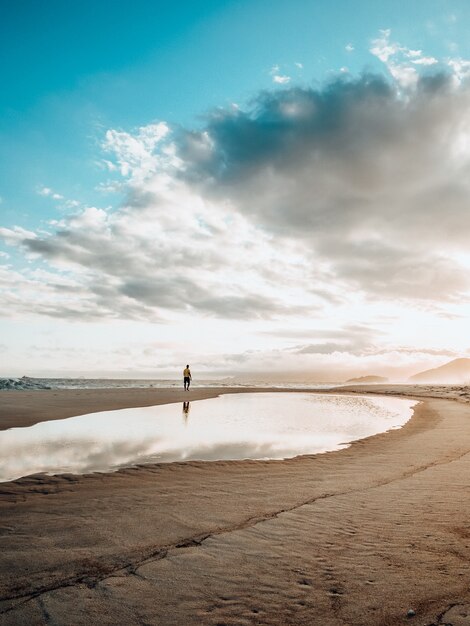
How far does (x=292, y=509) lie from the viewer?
24.5 ft

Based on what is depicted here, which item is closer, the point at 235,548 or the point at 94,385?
the point at 235,548

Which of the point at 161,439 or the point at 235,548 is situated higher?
the point at 235,548

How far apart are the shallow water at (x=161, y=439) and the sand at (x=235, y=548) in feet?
6.22

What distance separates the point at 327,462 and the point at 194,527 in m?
6.36

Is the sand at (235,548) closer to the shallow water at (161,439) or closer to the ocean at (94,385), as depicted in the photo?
the shallow water at (161,439)

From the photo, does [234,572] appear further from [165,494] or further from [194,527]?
[165,494]

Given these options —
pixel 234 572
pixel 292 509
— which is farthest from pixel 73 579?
pixel 292 509

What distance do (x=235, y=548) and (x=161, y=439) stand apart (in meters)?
10.1

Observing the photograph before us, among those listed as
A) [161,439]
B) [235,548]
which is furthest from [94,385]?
[235,548]

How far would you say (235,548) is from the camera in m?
5.73

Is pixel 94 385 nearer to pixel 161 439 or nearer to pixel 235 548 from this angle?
pixel 161 439

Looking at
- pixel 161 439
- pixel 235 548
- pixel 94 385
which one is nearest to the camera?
pixel 235 548

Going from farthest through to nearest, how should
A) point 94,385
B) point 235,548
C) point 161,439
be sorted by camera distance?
1. point 94,385
2. point 161,439
3. point 235,548

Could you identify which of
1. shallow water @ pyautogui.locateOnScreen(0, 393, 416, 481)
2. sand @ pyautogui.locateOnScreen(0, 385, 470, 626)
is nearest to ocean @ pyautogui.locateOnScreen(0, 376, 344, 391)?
shallow water @ pyautogui.locateOnScreen(0, 393, 416, 481)
